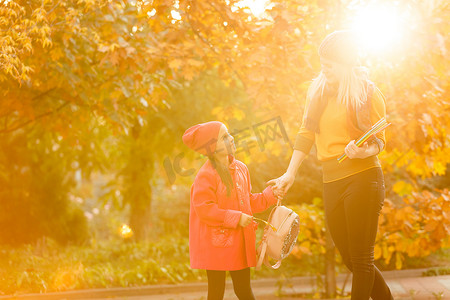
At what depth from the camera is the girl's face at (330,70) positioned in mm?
3557

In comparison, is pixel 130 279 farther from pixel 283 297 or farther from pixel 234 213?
pixel 234 213

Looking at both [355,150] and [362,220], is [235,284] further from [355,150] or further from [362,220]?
[355,150]

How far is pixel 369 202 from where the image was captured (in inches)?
135

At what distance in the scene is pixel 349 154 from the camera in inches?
134

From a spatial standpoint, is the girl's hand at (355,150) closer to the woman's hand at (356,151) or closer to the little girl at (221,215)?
the woman's hand at (356,151)

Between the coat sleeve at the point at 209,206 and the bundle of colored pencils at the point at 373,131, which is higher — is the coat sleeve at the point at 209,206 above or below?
below

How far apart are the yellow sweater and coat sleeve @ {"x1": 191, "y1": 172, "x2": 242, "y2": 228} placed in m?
0.66

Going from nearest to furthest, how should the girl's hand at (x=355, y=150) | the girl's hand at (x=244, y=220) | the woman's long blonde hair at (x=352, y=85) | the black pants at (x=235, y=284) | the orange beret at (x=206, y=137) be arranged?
the girl's hand at (x=355, y=150) → the woman's long blonde hair at (x=352, y=85) → the girl's hand at (x=244, y=220) → the black pants at (x=235, y=284) → the orange beret at (x=206, y=137)

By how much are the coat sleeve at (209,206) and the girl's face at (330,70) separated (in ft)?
3.26

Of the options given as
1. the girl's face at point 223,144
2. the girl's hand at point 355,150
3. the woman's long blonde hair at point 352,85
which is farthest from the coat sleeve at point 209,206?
the woman's long blonde hair at point 352,85

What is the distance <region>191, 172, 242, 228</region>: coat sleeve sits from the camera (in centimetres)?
362

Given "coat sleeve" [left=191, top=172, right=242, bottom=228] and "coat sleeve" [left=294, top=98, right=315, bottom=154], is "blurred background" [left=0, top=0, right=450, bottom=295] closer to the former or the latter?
"coat sleeve" [left=294, top=98, right=315, bottom=154]

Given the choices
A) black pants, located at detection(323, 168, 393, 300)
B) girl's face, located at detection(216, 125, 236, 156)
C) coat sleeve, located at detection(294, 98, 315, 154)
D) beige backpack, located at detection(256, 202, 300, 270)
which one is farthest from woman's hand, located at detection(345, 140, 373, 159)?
girl's face, located at detection(216, 125, 236, 156)

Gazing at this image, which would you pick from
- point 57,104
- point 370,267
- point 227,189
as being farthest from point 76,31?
point 370,267
